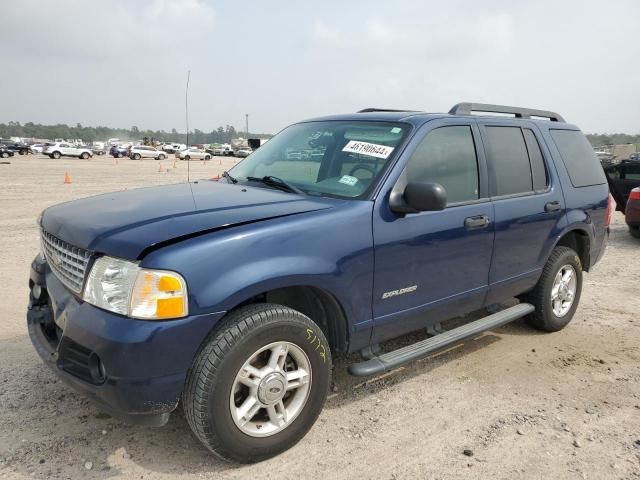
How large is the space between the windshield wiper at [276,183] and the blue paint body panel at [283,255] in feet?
0.38

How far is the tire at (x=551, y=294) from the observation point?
4.51m

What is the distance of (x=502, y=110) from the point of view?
4293 mm

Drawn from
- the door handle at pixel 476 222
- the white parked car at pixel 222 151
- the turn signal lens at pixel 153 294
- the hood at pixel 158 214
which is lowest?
the white parked car at pixel 222 151

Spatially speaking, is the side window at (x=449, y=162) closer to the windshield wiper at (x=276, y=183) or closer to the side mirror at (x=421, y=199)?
the side mirror at (x=421, y=199)

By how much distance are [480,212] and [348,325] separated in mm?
1367

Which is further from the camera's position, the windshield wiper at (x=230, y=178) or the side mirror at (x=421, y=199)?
the windshield wiper at (x=230, y=178)

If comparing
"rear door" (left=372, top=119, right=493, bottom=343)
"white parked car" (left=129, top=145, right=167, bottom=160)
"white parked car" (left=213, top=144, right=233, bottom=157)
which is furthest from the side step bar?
"white parked car" (left=213, top=144, right=233, bottom=157)

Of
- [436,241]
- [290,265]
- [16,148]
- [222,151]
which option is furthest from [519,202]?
[222,151]

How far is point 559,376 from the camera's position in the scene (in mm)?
3867

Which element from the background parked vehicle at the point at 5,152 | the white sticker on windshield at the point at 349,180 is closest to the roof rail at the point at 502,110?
the white sticker on windshield at the point at 349,180

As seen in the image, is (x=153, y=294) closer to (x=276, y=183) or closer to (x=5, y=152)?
(x=276, y=183)

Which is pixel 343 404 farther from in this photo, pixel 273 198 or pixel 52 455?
pixel 52 455

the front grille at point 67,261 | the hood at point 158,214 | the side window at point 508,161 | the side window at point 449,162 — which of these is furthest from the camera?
the side window at point 508,161

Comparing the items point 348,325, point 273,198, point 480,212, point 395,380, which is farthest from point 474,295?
point 273,198
